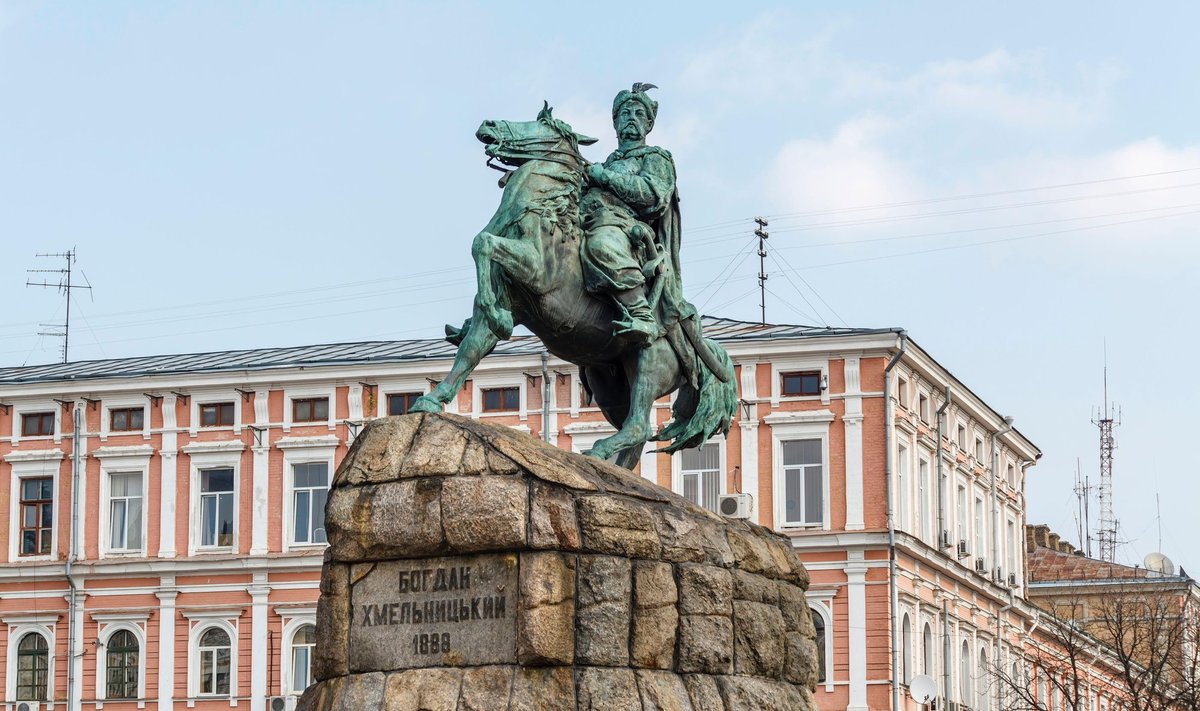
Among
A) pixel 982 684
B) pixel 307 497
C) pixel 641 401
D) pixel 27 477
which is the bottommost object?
pixel 982 684

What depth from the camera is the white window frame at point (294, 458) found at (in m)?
59.7

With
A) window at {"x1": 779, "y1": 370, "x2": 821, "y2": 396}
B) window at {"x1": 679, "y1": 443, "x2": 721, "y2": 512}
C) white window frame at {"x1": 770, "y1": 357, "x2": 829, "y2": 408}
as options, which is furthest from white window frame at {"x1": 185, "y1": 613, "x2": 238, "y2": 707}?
window at {"x1": 779, "y1": 370, "x2": 821, "y2": 396}

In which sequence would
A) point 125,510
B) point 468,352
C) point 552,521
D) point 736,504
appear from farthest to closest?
point 125,510
point 736,504
point 468,352
point 552,521

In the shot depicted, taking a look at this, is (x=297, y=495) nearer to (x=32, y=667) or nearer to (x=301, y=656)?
(x=301, y=656)

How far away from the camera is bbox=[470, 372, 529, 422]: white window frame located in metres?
58.7

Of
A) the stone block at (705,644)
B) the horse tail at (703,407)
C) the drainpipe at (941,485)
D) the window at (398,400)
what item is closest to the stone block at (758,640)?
the stone block at (705,644)

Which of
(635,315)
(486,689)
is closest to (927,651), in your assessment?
(635,315)

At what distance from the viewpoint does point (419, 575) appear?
41.9 ft

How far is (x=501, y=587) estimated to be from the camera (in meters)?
12.5

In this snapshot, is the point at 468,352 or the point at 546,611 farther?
the point at 468,352

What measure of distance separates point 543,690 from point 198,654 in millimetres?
48142

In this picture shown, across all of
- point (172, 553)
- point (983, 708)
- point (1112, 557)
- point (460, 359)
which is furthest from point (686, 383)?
point (1112, 557)

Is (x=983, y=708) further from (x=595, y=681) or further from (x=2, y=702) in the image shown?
(x=595, y=681)

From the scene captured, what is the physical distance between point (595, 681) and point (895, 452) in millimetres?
45614
